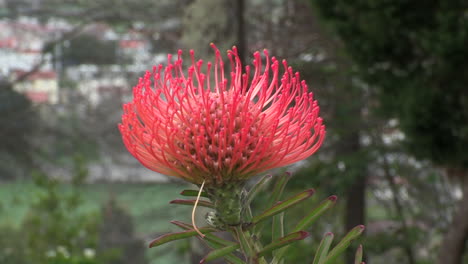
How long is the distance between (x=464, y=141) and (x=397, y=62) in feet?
3.84

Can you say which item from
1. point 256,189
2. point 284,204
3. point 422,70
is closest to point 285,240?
point 284,204

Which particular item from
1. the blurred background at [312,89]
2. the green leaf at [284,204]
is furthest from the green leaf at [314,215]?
the blurred background at [312,89]

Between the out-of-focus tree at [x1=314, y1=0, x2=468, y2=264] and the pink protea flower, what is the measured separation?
431 centimetres

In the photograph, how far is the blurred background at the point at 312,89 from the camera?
543 cm

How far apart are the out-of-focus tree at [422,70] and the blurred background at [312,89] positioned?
1 cm

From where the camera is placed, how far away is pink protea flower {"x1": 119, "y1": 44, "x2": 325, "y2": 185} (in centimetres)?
99

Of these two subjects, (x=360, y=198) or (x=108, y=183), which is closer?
(x=360, y=198)

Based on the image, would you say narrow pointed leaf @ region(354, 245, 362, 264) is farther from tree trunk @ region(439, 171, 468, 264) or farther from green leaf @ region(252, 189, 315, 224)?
tree trunk @ region(439, 171, 468, 264)

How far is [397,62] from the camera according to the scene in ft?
19.5

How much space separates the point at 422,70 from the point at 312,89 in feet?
4.09

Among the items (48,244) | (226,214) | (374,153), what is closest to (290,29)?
(374,153)

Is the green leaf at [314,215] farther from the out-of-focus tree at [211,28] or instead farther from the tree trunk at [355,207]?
the tree trunk at [355,207]

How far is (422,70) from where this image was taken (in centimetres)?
584

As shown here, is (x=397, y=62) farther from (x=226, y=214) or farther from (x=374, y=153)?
(x=226, y=214)
